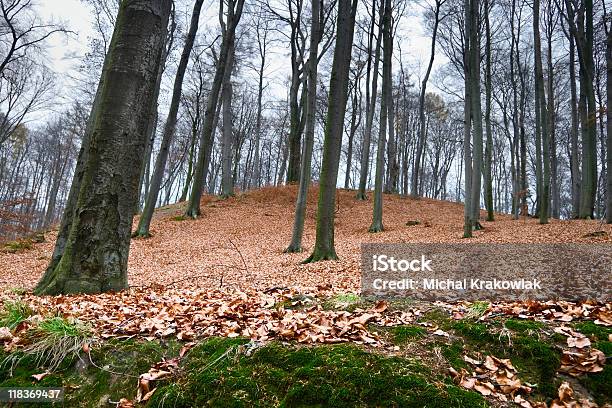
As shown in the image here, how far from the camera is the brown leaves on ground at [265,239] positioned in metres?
7.63

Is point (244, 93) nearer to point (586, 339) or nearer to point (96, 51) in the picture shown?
point (96, 51)

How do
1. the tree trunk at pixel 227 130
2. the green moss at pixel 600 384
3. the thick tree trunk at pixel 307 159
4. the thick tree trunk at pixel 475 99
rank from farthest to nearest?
the tree trunk at pixel 227 130
the thick tree trunk at pixel 475 99
the thick tree trunk at pixel 307 159
the green moss at pixel 600 384

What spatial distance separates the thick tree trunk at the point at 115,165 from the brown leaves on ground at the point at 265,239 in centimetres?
162

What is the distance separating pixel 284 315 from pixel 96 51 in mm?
21684

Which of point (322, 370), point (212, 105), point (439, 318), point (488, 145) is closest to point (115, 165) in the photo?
point (322, 370)

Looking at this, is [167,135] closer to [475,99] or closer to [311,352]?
[475,99]

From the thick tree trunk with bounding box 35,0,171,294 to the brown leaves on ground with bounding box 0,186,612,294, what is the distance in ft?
5.30

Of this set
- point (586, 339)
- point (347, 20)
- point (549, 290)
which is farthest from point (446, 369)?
point (347, 20)

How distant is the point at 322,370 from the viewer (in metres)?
1.89

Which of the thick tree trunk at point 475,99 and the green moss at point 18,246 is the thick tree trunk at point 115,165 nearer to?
the green moss at point 18,246

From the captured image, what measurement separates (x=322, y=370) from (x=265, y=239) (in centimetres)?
1223

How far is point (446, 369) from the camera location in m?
1.97

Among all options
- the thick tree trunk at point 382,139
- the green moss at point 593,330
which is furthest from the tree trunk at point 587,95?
the green moss at point 593,330

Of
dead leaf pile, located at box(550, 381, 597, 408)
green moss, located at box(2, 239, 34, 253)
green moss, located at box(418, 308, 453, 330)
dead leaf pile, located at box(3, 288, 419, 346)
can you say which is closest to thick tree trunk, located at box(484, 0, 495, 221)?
dead leaf pile, located at box(3, 288, 419, 346)
